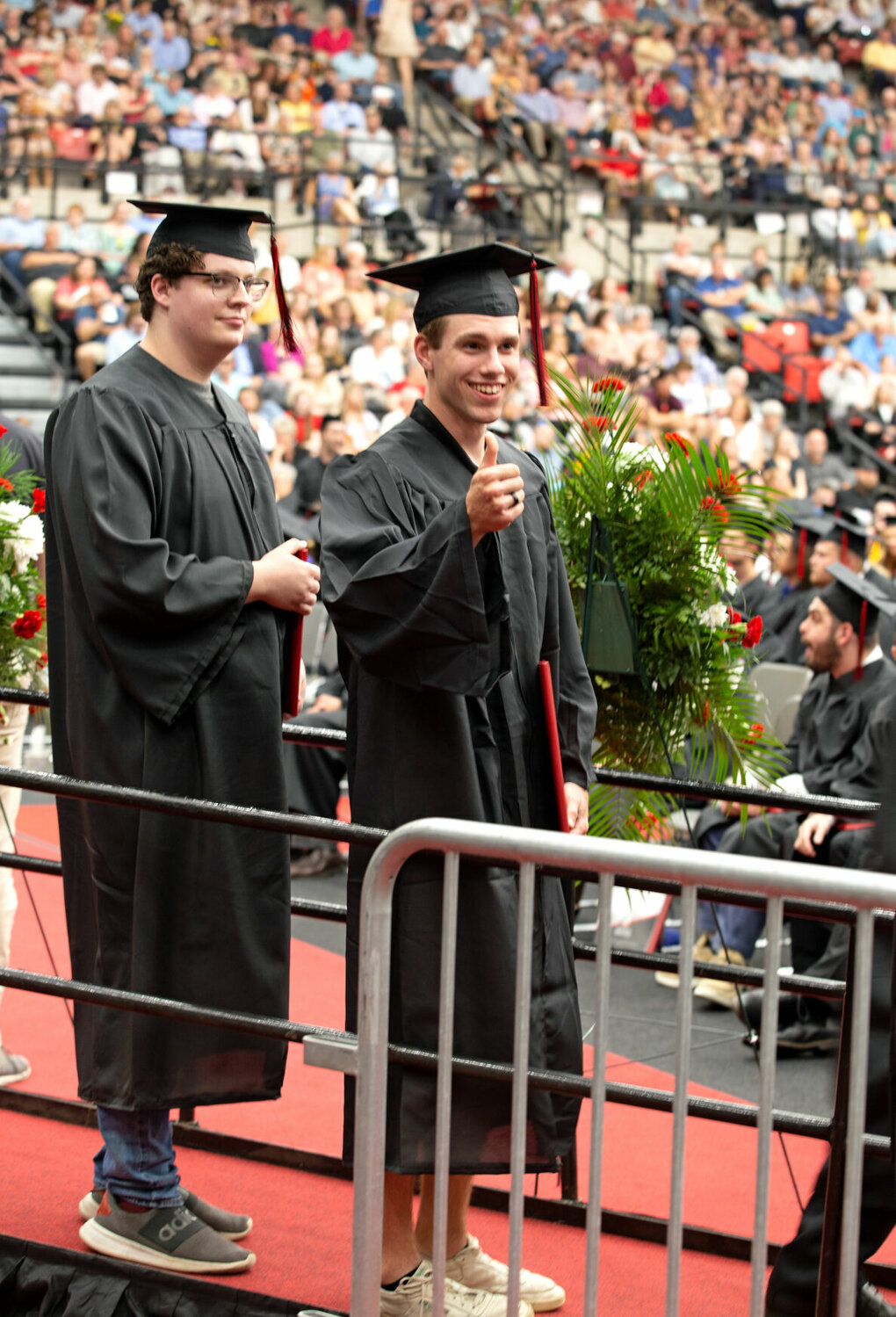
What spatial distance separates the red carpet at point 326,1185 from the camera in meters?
2.72

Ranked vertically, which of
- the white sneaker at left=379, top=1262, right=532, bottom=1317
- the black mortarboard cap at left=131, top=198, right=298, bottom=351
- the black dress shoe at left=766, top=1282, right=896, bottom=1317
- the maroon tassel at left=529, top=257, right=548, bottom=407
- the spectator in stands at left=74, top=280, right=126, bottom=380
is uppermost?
the spectator in stands at left=74, top=280, right=126, bottom=380

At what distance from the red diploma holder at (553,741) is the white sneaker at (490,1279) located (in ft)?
2.47

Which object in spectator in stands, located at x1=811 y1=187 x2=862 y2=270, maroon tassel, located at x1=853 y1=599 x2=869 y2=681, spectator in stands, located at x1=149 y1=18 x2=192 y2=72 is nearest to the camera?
maroon tassel, located at x1=853 y1=599 x2=869 y2=681

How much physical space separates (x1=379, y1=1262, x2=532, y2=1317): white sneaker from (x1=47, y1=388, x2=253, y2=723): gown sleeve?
3.39 feet

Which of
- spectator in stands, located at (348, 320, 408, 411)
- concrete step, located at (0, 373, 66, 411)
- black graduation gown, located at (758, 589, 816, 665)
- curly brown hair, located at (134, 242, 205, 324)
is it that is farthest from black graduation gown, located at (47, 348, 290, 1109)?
concrete step, located at (0, 373, 66, 411)

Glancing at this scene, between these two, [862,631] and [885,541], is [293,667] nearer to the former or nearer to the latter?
[862,631]

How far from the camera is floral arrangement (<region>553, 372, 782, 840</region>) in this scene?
3.23 meters

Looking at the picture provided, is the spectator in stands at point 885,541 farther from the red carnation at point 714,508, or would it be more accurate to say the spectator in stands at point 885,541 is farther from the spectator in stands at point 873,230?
the red carnation at point 714,508

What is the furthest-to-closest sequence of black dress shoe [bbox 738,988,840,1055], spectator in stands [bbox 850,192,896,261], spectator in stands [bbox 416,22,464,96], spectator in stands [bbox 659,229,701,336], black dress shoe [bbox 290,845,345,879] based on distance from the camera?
spectator in stands [bbox 416,22,464,96] → spectator in stands [bbox 850,192,896,261] → spectator in stands [bbox 659,229,701,336] → black dress shoe [bbox 290,845,345,879] → black dress shoe [bbox 738,988,840,1055]

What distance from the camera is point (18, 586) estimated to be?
364 centimetres

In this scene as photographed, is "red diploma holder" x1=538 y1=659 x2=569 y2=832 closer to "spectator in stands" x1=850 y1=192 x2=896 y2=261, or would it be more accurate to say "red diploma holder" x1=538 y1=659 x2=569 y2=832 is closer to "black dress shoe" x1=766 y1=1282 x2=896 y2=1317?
"black dress shoe" x1=766 y1=1282 x2=896 y2=1317

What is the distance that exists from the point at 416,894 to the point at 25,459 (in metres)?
2.63

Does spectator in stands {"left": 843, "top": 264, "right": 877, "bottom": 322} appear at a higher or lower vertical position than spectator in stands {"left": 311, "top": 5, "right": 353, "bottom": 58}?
lower

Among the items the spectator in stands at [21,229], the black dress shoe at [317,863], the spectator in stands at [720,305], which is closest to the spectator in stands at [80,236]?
the spectator in stands at [21,229]
